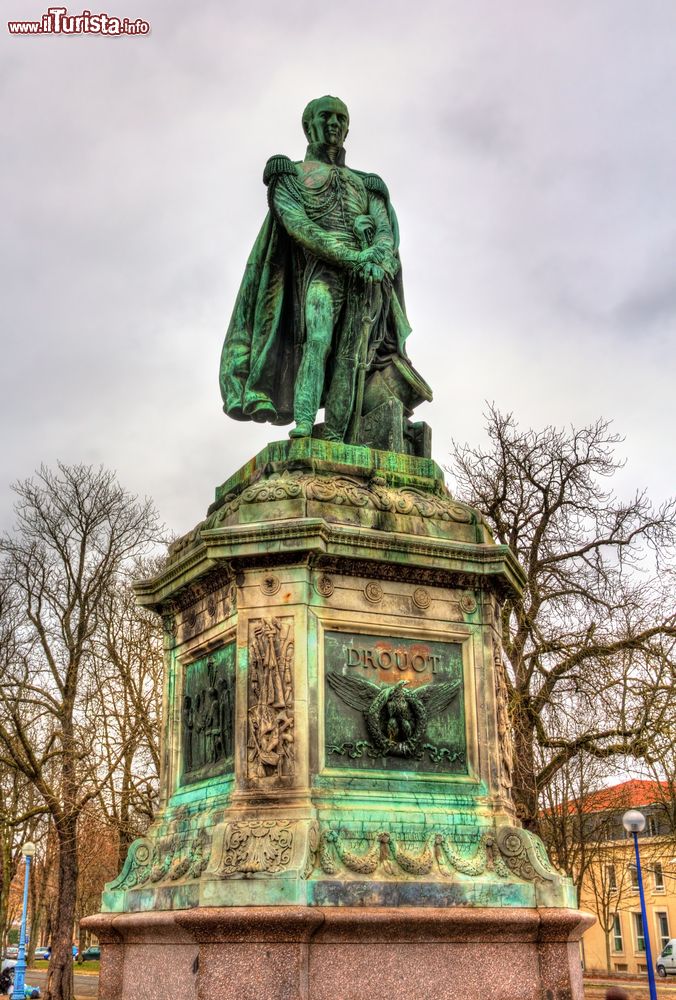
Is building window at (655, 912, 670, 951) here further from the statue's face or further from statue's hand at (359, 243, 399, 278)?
the statue's face

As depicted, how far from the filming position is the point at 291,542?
8.09 meters

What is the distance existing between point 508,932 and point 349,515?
3.18 m

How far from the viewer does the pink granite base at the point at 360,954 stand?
6840mm

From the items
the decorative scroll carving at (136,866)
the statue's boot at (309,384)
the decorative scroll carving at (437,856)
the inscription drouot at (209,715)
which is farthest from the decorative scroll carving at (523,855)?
the statue's boot at (309,384)

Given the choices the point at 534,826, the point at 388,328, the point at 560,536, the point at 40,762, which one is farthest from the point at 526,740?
the point at 388,328

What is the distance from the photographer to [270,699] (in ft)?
25.8

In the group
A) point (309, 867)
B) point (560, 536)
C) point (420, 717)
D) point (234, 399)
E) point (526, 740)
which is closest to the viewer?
point (309, 867)

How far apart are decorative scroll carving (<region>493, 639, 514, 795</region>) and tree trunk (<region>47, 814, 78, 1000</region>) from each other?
65.9 ft

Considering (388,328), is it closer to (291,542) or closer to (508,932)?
(291,542)

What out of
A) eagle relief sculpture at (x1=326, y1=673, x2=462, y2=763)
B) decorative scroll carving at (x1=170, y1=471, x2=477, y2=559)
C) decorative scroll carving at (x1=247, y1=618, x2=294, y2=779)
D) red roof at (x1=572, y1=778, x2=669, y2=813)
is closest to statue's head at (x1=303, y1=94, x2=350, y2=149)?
decorative scroll carving at (x1=170, y1=471, x2=477, y2=559)

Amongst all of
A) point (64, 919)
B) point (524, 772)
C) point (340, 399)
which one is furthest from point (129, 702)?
point (340, 399)

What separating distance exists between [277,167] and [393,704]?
500cm

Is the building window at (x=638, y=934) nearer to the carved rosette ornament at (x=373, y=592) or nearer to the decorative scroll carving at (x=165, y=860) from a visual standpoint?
the decorative scroll carving at (x=165, y=860)

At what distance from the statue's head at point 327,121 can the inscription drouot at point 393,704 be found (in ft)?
16.4
